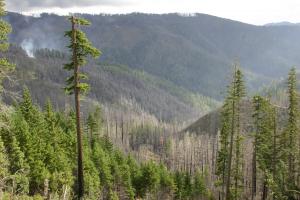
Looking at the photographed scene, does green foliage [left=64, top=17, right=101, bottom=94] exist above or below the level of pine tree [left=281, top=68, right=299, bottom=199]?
above

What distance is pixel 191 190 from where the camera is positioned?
3752 inches

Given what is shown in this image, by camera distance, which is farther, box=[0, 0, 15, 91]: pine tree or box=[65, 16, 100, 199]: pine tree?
box=[65, 16, 100, 199]: pine tree

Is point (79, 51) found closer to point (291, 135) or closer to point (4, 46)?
point (4, 46)

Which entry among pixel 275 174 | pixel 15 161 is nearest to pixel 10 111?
pixel 15 161

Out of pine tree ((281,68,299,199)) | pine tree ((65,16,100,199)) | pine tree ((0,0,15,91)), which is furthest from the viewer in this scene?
pine tree ((281,68,299,199))

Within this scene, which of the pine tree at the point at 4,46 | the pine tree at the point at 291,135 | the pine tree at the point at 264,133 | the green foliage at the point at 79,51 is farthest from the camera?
the pine tree at the point at 264,133

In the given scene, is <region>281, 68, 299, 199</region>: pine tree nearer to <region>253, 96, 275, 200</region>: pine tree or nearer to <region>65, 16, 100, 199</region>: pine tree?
<region>253, 96, 275, 200</region>: pine tree

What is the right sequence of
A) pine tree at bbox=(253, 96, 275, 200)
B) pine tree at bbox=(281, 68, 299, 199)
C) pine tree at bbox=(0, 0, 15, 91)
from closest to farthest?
pine tree at bbox=(0, 0, 15, 91) < pine tree at bbox=(281, 68, 299, 199) < pine tree at bbox=(253, 96, 275, 200)

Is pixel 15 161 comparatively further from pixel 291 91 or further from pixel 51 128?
pixel 291 91

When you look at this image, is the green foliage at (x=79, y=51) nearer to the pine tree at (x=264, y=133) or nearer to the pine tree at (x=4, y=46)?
the pine tree at (x=4, y=46)

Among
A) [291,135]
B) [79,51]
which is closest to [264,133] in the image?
[291,135]

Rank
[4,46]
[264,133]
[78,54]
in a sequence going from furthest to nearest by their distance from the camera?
1. [264,133]
2. [78,54]
3. [4,46]

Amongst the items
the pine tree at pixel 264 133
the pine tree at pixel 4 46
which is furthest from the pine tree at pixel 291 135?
the pine tree at pixel 4 46

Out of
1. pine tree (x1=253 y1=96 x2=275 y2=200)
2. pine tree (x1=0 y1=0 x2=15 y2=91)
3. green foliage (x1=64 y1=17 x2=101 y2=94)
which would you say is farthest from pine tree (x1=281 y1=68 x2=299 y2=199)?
pine tree (x1=0 y1=0 x2=15 y2=91)
